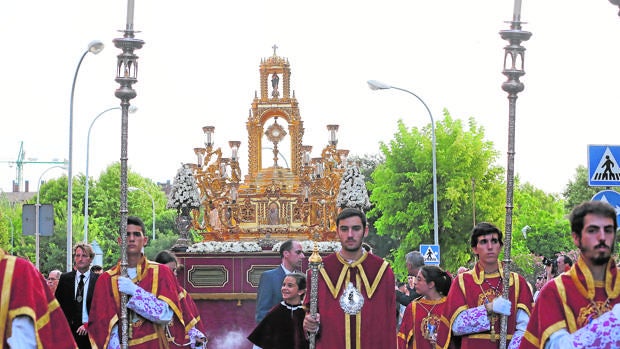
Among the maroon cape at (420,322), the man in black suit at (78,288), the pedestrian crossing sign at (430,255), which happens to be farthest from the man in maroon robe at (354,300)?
the pedestrian crossing sign at (430,255)

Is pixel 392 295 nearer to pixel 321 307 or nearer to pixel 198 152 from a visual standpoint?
pixel 321 307

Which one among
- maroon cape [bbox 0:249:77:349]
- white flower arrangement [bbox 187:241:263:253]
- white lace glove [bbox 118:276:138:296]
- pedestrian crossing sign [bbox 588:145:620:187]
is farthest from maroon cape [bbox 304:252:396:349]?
white flower arrangement [bbox 187:241:263:253]

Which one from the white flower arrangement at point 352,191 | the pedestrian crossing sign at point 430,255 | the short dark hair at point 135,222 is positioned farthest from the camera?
the pedestrian crossing sign at point 430,255

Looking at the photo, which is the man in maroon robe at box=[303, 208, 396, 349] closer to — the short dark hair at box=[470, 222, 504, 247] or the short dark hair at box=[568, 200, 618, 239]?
the short dark hair at box=[470, 222, 504, 247]

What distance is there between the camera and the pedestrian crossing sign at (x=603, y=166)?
51.1 feet

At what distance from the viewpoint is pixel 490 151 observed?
5644 cm

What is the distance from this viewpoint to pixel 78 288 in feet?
49.6

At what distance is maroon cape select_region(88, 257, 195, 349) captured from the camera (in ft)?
37.8

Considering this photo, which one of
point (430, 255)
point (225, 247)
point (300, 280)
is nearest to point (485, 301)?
point (300, 280)

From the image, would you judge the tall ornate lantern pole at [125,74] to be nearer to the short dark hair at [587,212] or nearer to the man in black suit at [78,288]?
the man in black suit at [78,288]

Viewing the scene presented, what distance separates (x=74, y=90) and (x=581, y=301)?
85.3ft

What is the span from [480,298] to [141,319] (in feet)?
8.75

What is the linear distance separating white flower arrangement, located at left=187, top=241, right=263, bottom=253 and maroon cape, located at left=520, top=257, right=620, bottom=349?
57.6 ft

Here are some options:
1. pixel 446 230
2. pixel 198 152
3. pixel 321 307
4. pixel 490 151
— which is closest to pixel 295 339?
pixel 321 307
